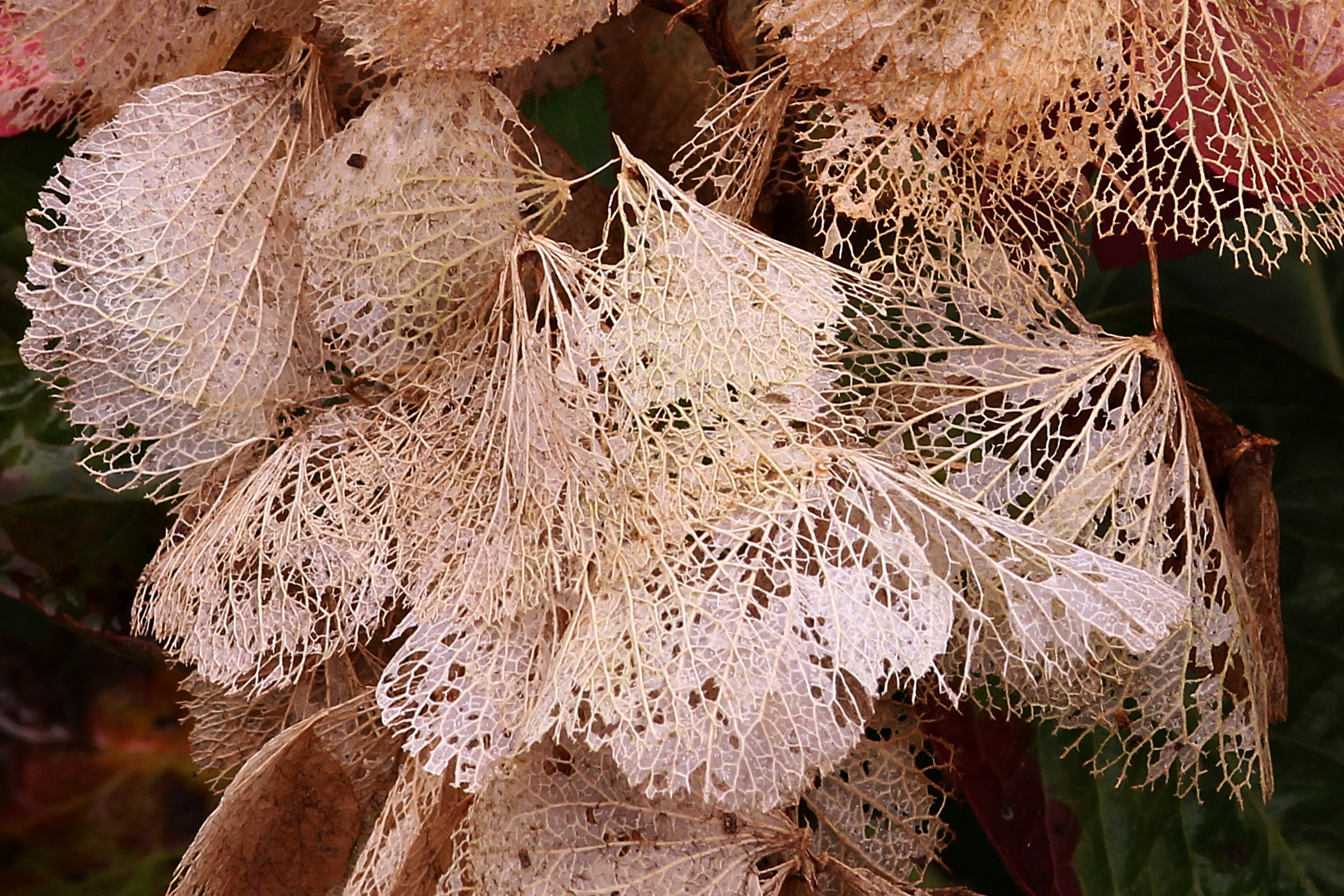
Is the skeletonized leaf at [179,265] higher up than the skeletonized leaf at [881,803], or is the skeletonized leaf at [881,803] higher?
the skeletonized leaf at [179,265]

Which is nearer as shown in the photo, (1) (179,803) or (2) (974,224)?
(2) (974,224)

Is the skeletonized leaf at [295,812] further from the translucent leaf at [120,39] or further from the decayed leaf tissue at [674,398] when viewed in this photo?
the translucent leaf at [120,39]

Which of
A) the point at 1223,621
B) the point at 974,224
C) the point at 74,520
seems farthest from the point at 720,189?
the point at 74,520

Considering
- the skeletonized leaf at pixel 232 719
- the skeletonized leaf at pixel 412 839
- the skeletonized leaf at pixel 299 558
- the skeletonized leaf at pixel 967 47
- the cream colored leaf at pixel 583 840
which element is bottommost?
the skeletonized leaf at pixel 232 719

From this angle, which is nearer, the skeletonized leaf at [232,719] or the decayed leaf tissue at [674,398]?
the decayed leaf tissue at [674,398]

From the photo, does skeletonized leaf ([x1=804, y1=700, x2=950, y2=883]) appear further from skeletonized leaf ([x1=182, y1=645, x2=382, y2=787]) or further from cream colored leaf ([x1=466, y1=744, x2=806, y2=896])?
skeletonized leaf ([x1=182, y1=645, x2=382, y2=787])

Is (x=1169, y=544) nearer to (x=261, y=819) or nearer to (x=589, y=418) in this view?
(x=589, y=418)

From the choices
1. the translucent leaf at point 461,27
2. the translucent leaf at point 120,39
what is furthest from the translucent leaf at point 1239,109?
the translucent leaf at point 120,39

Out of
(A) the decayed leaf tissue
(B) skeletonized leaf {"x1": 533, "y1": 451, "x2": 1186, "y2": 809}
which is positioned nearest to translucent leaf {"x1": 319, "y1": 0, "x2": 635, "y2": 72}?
(A) the decayed leaf tissue
